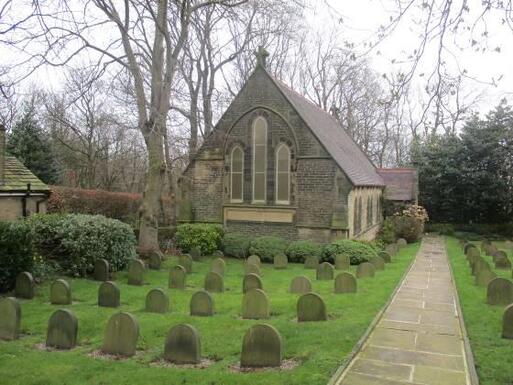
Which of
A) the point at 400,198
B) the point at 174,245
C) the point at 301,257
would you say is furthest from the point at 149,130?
the point at 400,198

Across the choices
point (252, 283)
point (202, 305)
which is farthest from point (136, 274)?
point (202, 305)

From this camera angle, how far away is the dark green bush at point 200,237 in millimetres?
21953

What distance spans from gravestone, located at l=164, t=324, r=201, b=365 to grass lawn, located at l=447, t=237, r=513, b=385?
14.3 feet

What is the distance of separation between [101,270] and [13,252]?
297 cm

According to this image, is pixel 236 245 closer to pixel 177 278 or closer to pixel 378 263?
pixel 378 263

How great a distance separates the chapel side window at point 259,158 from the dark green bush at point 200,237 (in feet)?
8.75

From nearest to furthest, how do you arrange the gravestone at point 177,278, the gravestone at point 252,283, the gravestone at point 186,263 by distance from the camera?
Answer: 1. the gravestone at point 252,283
2. the gravestone at point 177,278
3. the gravestone at point 186,263

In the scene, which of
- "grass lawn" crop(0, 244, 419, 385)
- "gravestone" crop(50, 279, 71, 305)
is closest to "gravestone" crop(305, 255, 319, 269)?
"grass lawn" crop(0, 244, 419, 385)

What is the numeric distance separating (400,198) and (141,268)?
79.2 ft

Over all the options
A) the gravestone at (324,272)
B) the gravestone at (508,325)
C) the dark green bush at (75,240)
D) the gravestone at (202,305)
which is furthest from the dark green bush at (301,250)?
the gravestone at (508,325)

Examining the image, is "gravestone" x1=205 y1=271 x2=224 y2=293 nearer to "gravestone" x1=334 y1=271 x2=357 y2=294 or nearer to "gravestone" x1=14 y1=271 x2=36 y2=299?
"gravestone" x1=334 y1=271 x2=357 y2=294

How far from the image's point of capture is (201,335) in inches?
363

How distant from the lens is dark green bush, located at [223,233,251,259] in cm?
2140

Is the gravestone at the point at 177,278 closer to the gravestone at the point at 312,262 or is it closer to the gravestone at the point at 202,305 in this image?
the gravestone at the point at 202,305
